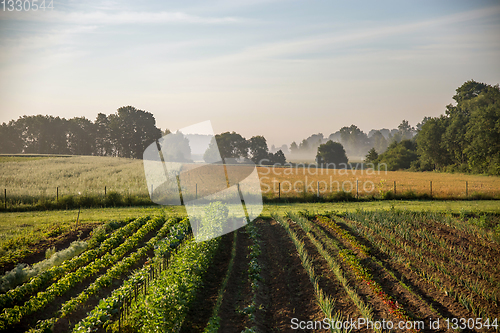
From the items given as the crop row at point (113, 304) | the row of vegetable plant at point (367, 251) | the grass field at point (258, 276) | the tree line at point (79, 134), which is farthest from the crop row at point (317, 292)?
the tree line at point (79, 134)

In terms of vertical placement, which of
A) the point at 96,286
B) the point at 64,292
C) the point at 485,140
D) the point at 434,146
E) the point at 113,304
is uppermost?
the point at 485,140

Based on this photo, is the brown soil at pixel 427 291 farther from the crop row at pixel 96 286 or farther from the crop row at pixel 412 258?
the crop row at pixel 96 286

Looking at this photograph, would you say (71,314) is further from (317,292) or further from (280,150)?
(280,150)

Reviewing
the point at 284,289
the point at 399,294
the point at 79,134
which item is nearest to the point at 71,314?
the point at 284,289

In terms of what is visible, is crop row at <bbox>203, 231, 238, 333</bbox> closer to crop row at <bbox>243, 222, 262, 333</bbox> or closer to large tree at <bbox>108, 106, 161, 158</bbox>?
crop row at <bbox>243, 222, 262, 333</bbox>

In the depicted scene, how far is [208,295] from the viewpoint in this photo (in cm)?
882

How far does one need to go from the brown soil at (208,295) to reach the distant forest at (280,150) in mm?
50918

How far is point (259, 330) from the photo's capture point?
673cm

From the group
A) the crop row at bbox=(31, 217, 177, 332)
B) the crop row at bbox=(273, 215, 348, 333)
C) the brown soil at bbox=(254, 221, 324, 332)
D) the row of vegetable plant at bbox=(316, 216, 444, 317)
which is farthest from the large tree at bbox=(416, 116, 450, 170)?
the crop row at bbox=(31, 217, 177, 332)

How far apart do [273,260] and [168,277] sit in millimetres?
4491

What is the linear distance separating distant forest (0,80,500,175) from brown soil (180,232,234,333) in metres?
50.9

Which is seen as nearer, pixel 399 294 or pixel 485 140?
pixel 399 294

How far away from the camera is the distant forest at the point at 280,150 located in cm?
5153

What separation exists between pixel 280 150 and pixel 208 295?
8197 centimetres
